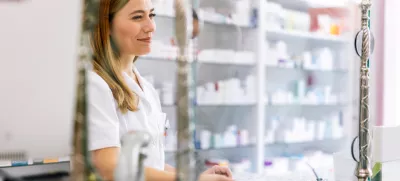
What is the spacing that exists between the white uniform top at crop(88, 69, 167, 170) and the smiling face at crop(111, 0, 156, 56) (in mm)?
103

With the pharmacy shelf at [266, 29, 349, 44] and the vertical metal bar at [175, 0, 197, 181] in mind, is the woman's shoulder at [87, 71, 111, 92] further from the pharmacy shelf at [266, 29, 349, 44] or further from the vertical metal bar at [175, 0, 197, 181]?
the pharmacy shelf at [266, 29, 349, 44]

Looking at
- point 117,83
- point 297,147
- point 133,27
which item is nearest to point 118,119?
point 117,83

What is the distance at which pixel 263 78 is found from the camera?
3.91 meters

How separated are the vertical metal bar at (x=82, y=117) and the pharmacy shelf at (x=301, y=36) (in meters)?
3.35

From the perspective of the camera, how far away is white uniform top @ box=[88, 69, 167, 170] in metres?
0.97

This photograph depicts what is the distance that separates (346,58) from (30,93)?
4265 mm

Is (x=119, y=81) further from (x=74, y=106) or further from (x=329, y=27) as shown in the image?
(x=329, y=27)

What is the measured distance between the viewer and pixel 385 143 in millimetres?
1576

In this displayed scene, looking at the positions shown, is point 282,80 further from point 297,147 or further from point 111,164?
point 111,164

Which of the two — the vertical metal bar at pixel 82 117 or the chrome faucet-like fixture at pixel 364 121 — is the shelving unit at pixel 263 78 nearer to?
the chrome faucet-like fixture at pixel 364 121

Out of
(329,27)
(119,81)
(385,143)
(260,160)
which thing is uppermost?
(329,27)

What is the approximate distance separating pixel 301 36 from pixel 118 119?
348 cm

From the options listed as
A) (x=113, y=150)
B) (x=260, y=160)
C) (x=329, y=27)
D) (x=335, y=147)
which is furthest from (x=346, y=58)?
(x=113, y=150)

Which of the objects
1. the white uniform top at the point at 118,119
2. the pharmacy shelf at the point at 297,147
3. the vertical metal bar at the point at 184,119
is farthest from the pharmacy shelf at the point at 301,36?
the vertical metal bar at the point at 184,119
